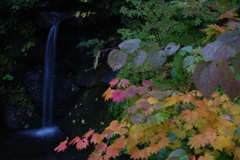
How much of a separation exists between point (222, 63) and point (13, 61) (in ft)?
24.2

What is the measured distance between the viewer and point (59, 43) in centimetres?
691

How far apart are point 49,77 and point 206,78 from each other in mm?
6769

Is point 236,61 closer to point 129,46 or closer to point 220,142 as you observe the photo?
point 129,46

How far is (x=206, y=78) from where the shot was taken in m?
0.46

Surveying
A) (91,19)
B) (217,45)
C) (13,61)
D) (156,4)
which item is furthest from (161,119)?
(13,61)

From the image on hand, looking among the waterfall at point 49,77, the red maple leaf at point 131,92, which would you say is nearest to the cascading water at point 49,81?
the waterfall at point 49,77

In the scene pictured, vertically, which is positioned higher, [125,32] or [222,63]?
[222,63]

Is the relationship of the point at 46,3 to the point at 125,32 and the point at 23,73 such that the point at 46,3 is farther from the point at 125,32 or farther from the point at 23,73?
the point at 125,32

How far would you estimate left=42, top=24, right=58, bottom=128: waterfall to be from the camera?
625 cm

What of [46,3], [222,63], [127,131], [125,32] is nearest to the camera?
[222,63]

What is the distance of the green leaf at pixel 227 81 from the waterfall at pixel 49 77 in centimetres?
624

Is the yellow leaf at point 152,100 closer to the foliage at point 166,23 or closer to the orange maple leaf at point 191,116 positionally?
the orange maple leaf at point 191,116

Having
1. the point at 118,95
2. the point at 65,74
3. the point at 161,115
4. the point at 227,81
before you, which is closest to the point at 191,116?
the point at 161,115

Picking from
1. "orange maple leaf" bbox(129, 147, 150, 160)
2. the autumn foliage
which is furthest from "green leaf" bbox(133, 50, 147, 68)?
"orange maple leaf" bbox(129, 147, 150, 160)
